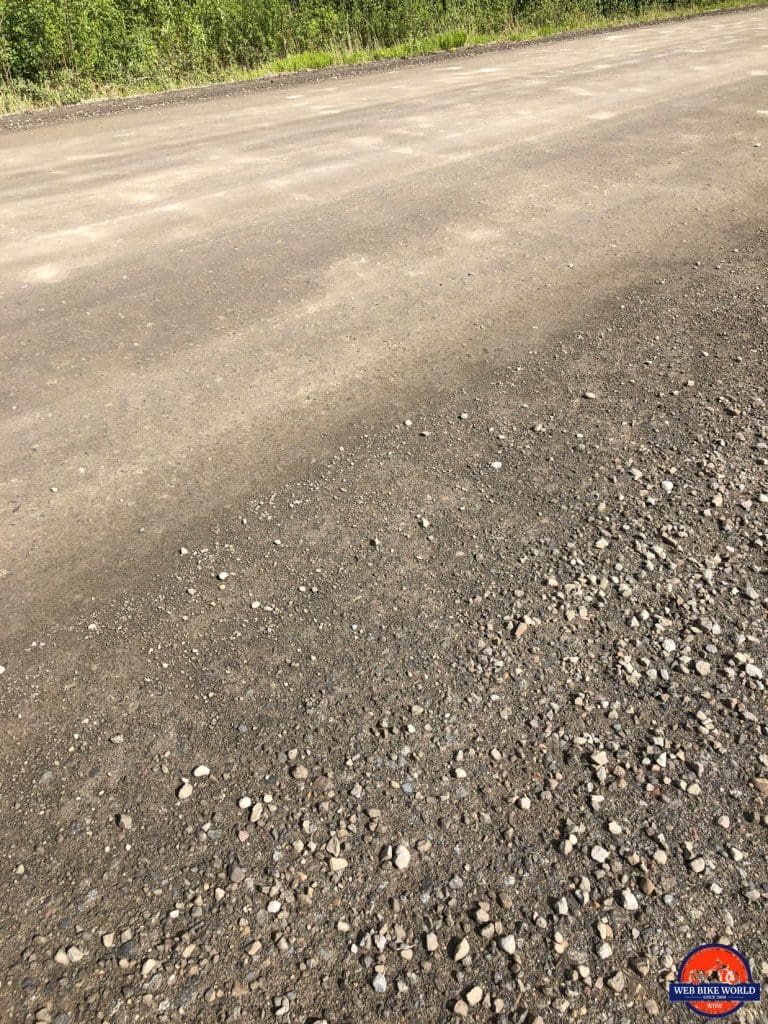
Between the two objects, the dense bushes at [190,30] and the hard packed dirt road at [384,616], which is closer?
the hard packed dirt road at [384,616]

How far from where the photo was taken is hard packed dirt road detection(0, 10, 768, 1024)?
2275 millimetres

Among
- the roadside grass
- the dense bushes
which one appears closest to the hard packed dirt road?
the roadside grass

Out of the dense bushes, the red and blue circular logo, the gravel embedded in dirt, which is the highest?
the dense bushes

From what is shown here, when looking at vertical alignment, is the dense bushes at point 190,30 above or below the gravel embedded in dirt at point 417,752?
above

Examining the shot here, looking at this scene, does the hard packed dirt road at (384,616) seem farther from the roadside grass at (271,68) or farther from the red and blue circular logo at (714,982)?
the roadside grass at (271,68)

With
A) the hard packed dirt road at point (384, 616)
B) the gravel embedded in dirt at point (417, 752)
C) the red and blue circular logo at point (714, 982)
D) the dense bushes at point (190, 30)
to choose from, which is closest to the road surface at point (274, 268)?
the hard packed dirt road at point (384, 616)

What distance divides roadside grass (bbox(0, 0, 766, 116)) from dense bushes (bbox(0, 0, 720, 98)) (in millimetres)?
83

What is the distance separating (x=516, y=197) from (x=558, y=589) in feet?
19.0

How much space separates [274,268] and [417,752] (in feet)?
16.4

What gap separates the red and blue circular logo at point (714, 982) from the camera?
2.11m

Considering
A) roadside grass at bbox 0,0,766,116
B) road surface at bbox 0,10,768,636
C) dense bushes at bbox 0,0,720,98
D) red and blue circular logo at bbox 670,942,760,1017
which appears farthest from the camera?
dense bushes at bbox 0,0,720,98

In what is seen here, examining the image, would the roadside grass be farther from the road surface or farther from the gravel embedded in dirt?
the gravel embedded in dirt

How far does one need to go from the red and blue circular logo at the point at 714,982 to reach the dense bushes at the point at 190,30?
17.0 metres

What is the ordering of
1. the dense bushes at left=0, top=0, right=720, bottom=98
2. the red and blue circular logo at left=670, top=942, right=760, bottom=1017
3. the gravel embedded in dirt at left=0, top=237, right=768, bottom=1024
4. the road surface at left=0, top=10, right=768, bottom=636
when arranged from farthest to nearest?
the dense bushes at left=0, top=0, right=720, bottom=98 → the road surface at left=0, top=10, right=768, bottom=636 → the gravel embedded in dirt at left=0, top=237, right=768, bottom=1024 → the red and blue circular logo at left=670, top=942, right=760, bottom=1017
